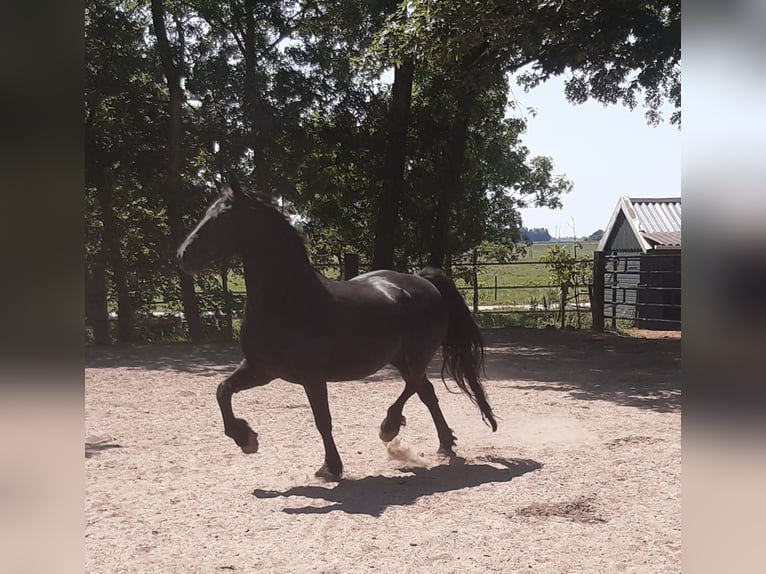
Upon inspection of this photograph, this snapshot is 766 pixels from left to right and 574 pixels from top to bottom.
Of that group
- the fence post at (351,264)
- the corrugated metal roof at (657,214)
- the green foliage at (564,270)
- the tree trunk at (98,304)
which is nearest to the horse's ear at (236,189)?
the fence post at (351,264)

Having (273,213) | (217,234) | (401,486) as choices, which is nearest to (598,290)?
(401,486)

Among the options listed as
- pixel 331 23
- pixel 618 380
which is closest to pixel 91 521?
pixel 618 380

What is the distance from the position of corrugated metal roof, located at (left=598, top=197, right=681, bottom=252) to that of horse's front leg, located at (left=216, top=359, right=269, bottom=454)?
42.0 ft

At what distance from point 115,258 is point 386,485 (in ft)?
31.2

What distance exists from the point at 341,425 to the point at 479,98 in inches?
365

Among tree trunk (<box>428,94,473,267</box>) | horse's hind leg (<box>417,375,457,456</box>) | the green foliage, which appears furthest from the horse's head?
the green foliage

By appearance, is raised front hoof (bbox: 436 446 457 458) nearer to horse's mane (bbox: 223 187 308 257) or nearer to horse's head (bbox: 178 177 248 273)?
horse's mane (bbox: 223 187 308 257)

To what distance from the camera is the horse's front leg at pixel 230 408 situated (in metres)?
4.01

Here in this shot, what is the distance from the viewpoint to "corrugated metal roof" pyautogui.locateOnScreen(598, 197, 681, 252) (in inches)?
605

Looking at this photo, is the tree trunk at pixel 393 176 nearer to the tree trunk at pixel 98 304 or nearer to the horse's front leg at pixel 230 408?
the tree trunk at pixel 98 304

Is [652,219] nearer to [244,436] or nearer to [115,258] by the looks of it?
[115,258]

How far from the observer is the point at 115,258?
1219cm
